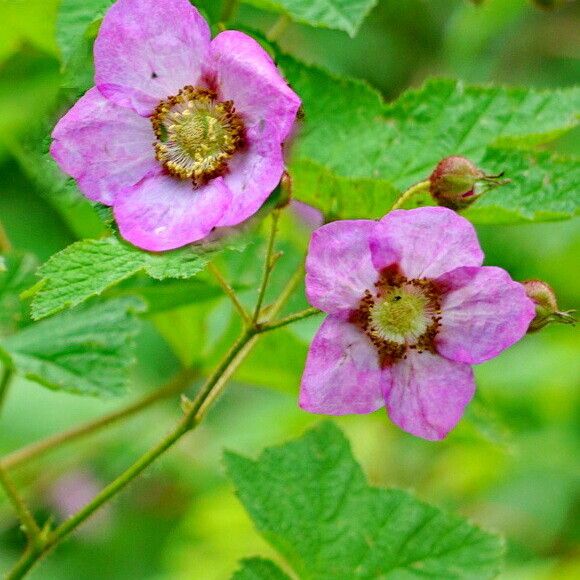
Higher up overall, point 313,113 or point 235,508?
point 313,113

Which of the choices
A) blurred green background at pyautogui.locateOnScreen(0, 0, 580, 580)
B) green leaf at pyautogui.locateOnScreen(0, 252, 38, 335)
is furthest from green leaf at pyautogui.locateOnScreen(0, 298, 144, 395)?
blurred green background at pyautogui.locateOnScreen(0, 0, 580, 580)

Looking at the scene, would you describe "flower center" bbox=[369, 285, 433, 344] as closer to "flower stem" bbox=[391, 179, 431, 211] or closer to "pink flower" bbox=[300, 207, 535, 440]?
"pink flower" bbox=[300, 207, 535, 440]

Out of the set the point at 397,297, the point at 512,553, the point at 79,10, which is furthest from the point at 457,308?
the point at 512,553

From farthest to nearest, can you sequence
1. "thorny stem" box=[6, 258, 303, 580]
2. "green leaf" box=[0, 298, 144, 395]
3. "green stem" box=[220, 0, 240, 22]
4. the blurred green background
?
the blurred green background
"green stem" box=[220, 0, 240, 22]
"green leaf" box=[0, 298, 144, 395]
"thorny stem" box=[6, 258, 303, 580]

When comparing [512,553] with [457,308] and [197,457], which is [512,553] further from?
[457,308]

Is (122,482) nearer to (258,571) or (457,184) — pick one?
(258,571)

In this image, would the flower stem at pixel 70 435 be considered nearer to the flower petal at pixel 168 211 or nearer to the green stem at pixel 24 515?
the green stem at pixel 24 515

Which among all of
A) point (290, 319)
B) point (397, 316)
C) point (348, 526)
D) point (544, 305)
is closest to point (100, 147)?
point (290, 319)
